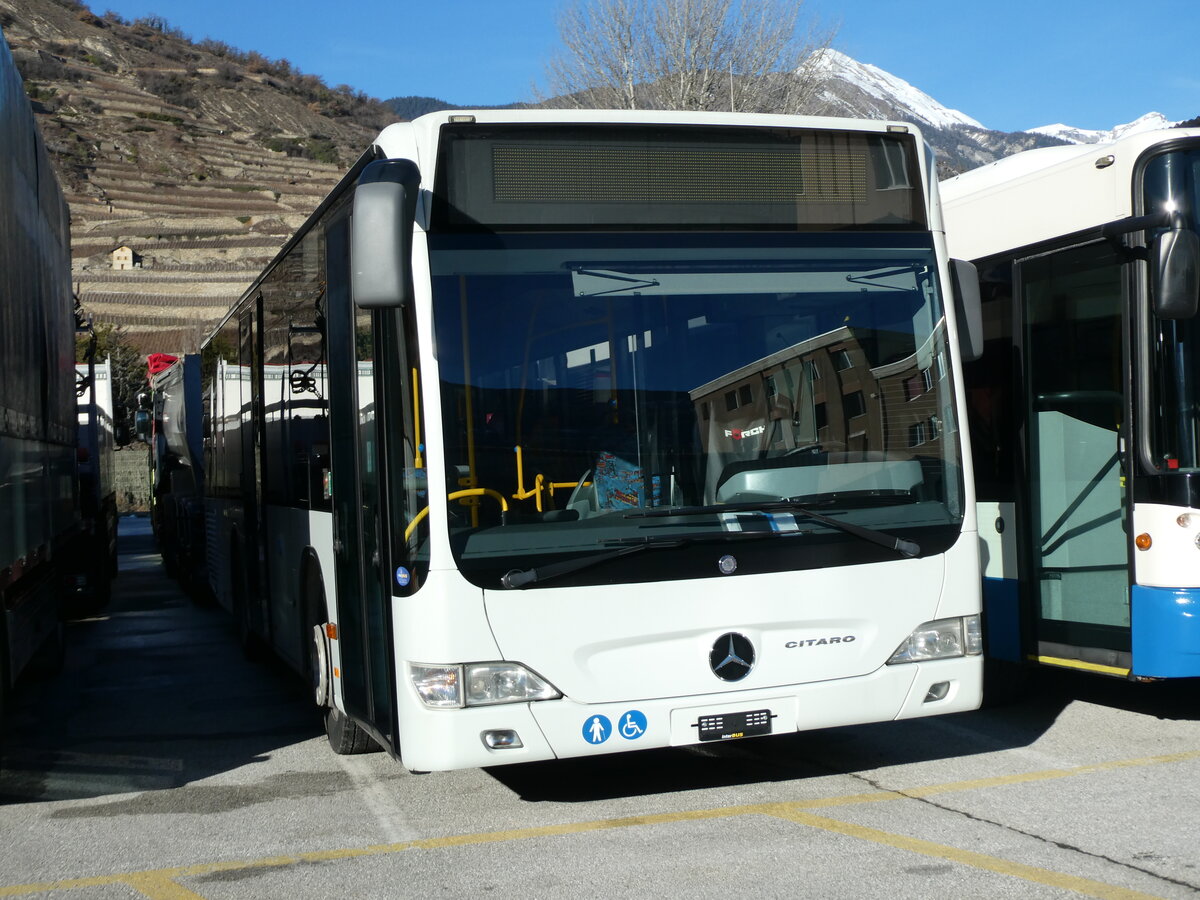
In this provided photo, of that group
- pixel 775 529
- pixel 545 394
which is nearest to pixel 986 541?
pixel 775 529

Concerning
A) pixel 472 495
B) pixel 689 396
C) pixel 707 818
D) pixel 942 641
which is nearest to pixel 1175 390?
pixel 942 641

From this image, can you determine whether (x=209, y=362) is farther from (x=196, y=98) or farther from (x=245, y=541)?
(x=196, y=98)

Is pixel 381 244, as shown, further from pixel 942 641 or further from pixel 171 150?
pixel 171 150

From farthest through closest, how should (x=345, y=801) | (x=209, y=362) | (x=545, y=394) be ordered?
(x=209, y=362), (x=345, y=801), (x=545, y=394)

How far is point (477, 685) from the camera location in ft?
16.9

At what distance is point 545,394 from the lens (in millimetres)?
5223

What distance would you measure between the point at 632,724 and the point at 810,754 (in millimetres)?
1748

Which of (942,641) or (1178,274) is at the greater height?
(1178,274)

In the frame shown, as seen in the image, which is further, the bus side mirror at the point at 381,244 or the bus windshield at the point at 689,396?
the bus windshield at the point at 689,396

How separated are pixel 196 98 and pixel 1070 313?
157 metres

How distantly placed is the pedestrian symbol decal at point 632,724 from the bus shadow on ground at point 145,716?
256 centimetres

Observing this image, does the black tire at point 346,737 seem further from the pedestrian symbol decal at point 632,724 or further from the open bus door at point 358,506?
the pedestrian symbol decal at point 632,724

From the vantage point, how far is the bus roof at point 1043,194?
6719 mm

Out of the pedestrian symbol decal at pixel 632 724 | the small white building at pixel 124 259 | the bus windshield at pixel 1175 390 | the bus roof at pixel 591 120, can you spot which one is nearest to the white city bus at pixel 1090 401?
the bus windshield at pixel 1175 390
